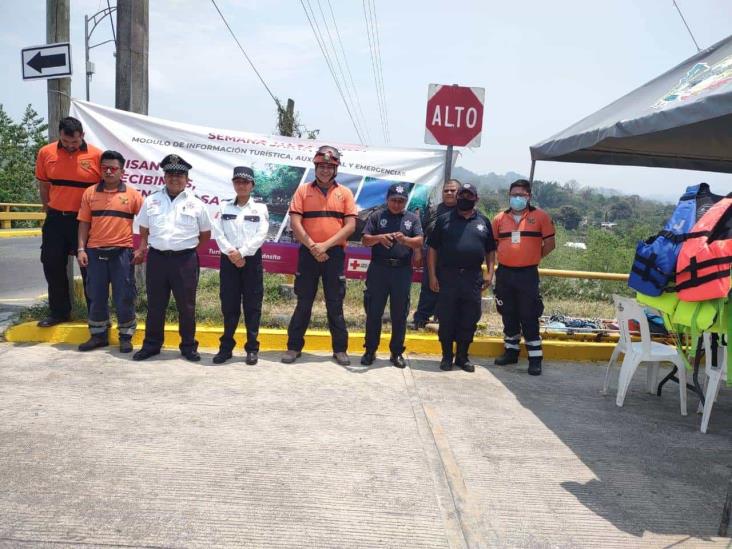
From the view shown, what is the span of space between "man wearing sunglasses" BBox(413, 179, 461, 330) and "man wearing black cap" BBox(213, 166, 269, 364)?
1.78 m

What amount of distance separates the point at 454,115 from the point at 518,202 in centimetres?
123

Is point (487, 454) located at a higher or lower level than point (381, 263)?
lower

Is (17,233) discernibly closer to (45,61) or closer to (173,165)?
(45,61)

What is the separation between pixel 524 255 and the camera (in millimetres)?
5809

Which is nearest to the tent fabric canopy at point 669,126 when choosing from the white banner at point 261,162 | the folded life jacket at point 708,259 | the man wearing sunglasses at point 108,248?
the folded life jacket at point 708,259

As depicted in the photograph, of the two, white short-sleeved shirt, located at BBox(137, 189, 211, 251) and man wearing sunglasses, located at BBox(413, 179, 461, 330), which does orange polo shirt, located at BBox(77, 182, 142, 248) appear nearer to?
white short-sleeved shirt, located at BBox(137, 189, 211, 251)

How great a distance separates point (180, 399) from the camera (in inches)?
179

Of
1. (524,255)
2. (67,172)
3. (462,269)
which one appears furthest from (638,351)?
(67,172)

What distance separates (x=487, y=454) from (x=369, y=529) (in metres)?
1.27

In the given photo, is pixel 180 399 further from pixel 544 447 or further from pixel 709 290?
pixel 709 290

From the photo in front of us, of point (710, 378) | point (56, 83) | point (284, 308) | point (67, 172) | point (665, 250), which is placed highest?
point (56, 83)

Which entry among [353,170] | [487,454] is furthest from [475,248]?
[487,454]

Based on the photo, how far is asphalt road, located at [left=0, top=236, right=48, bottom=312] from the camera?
8.59 m

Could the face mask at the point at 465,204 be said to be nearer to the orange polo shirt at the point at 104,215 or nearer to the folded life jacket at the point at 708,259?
the folded life jacket at the point at 708,259
